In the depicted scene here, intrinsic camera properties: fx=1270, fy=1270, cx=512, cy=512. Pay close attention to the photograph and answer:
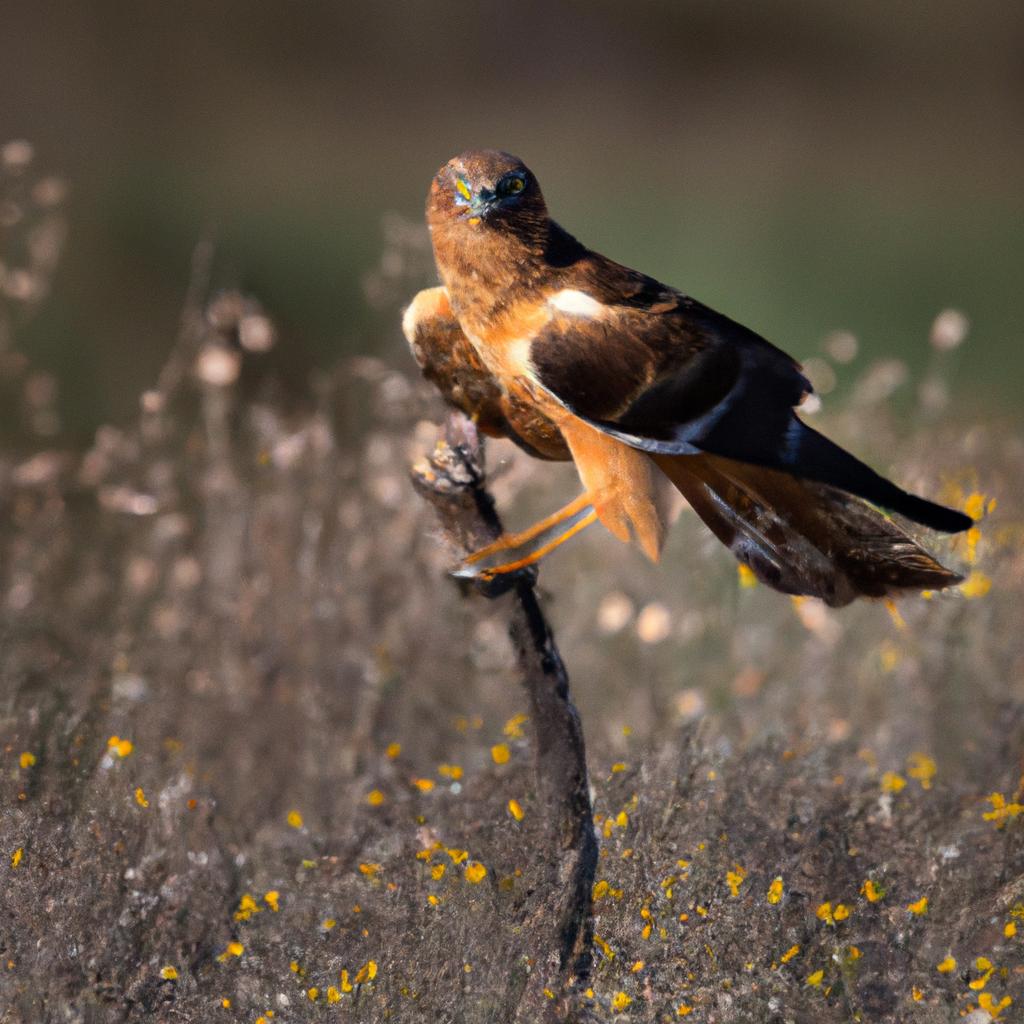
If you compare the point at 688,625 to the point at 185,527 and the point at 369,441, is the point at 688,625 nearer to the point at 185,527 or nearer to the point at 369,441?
the point at 369,441

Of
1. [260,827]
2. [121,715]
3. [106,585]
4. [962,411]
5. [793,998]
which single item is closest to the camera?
[793,998]

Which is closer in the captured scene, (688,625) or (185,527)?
(688,625)

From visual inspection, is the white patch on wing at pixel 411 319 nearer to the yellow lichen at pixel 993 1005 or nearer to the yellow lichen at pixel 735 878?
the yellow lichen at pixel 735 878

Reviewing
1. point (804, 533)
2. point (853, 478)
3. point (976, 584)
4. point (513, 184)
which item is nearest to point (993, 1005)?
point (804, 533)

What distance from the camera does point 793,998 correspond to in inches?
113

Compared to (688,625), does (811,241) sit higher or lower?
higher

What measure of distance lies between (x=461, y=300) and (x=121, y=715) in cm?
176

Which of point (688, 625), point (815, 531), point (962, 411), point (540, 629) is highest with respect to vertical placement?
point (815, 531)

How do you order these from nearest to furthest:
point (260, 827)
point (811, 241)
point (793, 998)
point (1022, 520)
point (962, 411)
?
1. point (793, 998)
2. point (260, 827)
3. point (1022, 520)
4. point (962, 411)
5. point (811, 241)

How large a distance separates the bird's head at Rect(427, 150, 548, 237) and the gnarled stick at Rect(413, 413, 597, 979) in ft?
1.86

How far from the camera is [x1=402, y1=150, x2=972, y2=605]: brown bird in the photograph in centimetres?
250

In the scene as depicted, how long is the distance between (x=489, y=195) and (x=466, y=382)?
0.48 meters

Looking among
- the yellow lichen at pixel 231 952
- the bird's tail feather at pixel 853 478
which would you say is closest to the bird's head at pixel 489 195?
the bird's tail feather at pixel 853 478

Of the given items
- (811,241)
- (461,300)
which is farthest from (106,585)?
(811,241)
